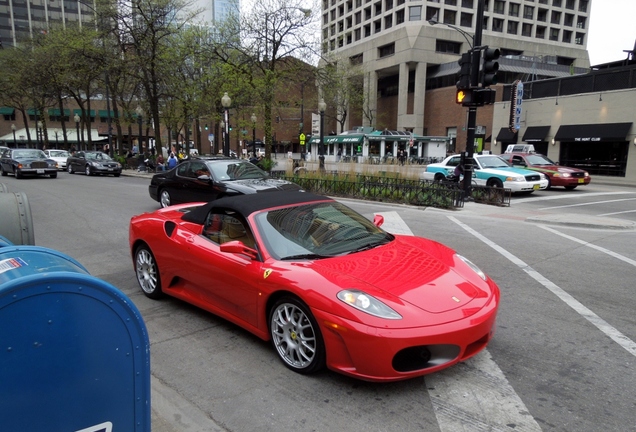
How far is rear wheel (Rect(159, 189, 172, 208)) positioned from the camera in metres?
12.5

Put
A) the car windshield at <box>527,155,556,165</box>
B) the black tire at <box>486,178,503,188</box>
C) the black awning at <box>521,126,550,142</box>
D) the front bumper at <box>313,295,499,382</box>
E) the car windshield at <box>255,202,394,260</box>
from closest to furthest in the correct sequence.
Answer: the front bumper at <box>313,295,499,382</box> < the car windshield at <box>255,202,394,260</box> < the black tire at <box>486,178,503,188</box> < the car windshield at <box>527,155,556,165</box> < the black awning at <box>521,126,550,142</box>

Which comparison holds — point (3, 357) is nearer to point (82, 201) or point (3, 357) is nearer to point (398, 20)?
point (82, 201)

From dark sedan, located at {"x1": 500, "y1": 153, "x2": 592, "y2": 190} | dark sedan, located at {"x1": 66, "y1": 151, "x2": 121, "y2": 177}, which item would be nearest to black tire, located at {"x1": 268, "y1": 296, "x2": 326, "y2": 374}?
dark sedan, located at {"x1": 500, "y1": 153, "x2": 592, "y2": 190}

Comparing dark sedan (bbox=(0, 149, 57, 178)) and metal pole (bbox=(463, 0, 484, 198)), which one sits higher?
metal pole (bbox=(463, 0, 484, 198))

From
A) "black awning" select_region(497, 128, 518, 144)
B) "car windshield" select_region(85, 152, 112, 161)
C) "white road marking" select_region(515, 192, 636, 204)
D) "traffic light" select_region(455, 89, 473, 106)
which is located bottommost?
"white road marking" select_region(515, 192, 636, 204)

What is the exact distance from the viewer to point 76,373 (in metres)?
1.81

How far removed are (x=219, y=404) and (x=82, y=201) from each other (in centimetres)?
1352

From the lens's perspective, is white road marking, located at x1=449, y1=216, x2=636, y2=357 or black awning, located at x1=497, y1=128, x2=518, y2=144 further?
black awning, located at x1=497, y1=128, x2=518, y2=144

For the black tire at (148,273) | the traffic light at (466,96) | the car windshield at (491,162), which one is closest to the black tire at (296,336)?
the black tire at (148,273)

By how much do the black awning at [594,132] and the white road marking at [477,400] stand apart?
31.4 metres

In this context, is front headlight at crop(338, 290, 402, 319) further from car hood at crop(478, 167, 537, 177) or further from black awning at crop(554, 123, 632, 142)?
black awning at crop(554, 123, 632, 142)

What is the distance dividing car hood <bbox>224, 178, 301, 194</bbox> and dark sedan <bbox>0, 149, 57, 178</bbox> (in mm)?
19117

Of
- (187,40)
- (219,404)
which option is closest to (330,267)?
(219,404)

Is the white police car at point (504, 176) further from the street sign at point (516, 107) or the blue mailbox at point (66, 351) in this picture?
the street sign at point (516, 107)
